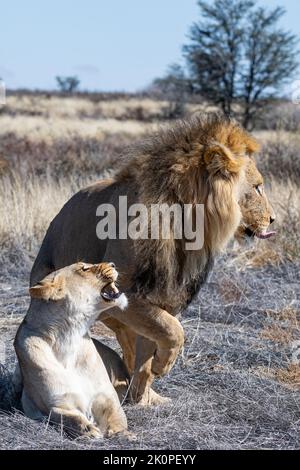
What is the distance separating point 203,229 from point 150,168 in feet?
1.45

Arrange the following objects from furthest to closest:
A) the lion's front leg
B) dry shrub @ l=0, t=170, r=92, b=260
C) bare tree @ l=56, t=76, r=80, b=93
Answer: bare tree @ l=56, t=76, r=80, b=93
dry shrub @ l=0, t=170, r=92, b=260
the lion's front leg

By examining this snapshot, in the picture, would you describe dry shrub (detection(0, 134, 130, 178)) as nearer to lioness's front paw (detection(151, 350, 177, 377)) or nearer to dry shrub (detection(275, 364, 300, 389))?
dry shrub (detection(275, 364, 300, 389))

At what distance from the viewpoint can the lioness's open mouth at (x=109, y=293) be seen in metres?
4.34

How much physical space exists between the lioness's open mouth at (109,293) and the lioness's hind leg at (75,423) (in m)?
0.55

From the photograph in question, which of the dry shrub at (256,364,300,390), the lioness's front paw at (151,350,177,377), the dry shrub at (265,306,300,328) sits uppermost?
the lioness's front paw at (151,350,177,377)

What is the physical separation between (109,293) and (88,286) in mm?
116

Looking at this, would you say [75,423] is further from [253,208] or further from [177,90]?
[177,90]

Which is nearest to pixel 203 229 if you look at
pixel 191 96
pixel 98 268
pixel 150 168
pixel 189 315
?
pixel 150 168

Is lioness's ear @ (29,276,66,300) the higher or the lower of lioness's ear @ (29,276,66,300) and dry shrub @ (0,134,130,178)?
the higher

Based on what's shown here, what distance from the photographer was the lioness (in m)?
4.22

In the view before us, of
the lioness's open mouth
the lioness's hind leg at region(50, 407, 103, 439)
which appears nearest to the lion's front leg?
the lioness's open mouth

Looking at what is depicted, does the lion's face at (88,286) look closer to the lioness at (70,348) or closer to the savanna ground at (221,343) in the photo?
the lioness at (70,348)

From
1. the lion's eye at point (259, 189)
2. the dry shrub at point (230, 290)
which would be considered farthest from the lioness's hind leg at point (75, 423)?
the dry shrub at point (230, 290)

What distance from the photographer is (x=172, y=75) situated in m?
28.9
